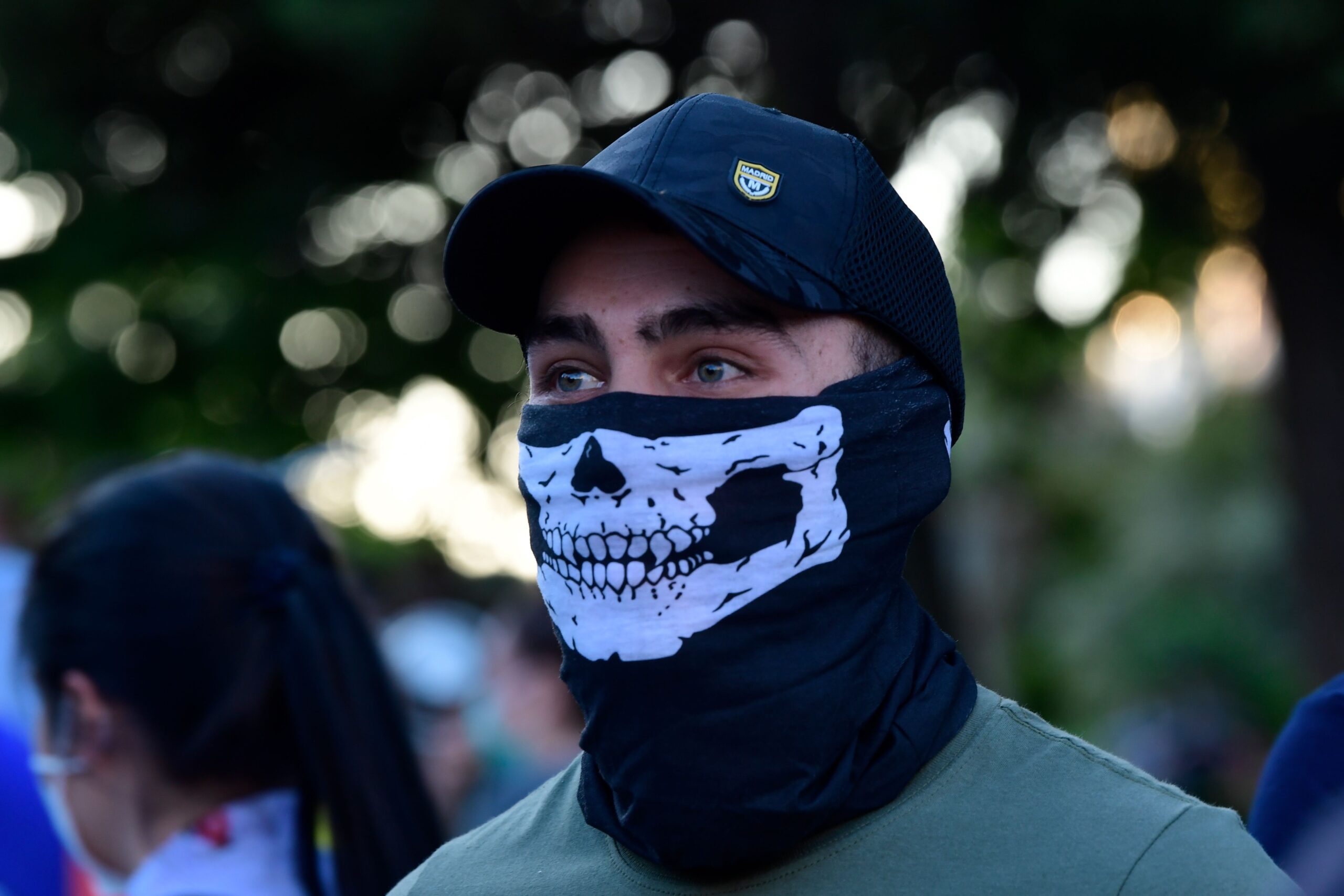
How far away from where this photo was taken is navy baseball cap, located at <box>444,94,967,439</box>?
1.75 meters

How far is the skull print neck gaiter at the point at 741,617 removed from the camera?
5.57 feet

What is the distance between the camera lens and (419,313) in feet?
22.8

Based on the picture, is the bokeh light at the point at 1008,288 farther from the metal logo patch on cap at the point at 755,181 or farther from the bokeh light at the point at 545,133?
the metal logo patch on cap at the point at 755,181

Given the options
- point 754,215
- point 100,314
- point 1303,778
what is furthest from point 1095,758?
point 100,314

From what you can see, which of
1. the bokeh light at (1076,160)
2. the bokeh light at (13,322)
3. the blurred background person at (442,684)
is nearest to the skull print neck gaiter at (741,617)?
the bokeh light at (1076,160)

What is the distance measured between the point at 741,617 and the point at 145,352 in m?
5.82

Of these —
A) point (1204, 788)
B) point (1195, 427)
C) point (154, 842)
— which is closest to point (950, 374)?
point (154, 842)

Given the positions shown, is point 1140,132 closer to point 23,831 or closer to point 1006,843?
point 1006,843

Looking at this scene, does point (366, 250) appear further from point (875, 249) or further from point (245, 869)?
point (875, 249)

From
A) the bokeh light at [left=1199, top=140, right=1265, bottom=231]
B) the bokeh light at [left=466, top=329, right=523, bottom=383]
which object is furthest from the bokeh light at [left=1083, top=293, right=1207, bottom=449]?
the bokeh light at [left=466, top=329, right=523, bottom=383]

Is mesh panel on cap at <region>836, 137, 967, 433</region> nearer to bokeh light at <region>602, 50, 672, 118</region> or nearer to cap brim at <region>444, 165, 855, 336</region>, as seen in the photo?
cap brim at <region>444, 165, 855, 336</region>

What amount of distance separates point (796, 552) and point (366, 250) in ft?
17.4

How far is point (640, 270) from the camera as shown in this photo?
1.86 m

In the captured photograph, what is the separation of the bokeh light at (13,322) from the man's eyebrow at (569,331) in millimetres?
5778
